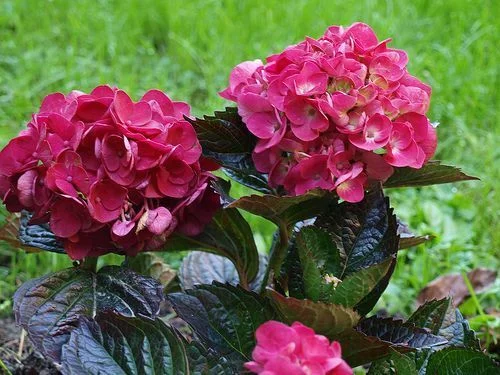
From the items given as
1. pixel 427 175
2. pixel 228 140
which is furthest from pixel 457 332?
pixel 228 140

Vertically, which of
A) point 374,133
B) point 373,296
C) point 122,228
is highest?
point 374,133

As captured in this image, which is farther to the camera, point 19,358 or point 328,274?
point 19,358

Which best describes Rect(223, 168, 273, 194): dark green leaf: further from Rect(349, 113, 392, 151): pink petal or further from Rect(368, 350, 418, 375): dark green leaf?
Rect(368, 350, 418, 375): dark green leaf

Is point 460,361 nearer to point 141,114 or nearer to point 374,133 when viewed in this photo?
point 374,133

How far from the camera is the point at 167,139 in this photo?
1.26 metres

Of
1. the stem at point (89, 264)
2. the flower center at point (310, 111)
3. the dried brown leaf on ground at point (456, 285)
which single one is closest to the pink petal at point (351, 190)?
the flower center at point (310, 111)

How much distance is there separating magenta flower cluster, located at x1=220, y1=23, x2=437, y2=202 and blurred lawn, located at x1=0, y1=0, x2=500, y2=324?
3.68 ft

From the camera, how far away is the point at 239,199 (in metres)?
1.19

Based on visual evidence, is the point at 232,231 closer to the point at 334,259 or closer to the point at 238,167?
the point at 238,167

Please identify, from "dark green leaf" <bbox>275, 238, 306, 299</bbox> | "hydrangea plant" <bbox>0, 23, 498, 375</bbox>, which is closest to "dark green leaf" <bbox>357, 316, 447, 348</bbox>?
"hydrangea plant" <bbox>0, 23, 498, 375</bbox>

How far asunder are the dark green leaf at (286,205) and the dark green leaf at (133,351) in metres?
0.21

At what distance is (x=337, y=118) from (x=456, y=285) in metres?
1.19

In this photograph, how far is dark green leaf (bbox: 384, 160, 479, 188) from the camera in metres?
1.26

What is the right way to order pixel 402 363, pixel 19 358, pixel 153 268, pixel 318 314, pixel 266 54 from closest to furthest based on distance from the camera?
pixel 318 314
pixel 402 363
pixel 153 268
pixel 19 358
pixel 266 54
